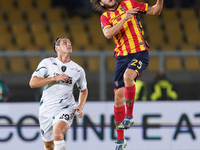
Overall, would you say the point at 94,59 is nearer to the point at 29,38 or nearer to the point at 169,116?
the point at 169,116

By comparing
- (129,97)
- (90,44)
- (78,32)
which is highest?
(78,32)

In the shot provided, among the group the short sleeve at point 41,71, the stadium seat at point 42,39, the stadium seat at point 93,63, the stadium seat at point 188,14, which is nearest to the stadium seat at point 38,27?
the stadium seat at point 42,39

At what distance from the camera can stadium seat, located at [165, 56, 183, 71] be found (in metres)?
8.89

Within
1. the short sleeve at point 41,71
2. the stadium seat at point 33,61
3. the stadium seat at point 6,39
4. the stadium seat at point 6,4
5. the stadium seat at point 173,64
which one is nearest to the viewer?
the short sleeve at point 41,71

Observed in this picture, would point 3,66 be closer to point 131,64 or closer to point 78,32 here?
point 78,32

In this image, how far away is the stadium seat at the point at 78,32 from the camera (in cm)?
1139

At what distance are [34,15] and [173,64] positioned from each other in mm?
4824

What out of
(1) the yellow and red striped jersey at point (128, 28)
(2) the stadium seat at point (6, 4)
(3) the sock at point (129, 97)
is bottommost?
(3) the sock at point (129, 97)

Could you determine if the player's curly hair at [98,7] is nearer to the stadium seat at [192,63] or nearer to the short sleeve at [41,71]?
the short sleeve at [41,71]

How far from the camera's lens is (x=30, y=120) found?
7473mm

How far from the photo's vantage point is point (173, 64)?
30.2 ft

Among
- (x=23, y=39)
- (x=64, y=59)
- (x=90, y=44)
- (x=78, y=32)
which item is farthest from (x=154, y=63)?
(x=23, y=39)

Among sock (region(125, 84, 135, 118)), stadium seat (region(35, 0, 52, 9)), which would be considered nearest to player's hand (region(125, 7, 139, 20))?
sock (region(125, 84, 135, 118))

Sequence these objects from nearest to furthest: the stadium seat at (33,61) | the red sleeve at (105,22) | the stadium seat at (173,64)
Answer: the red sleeve at (105,22) → the stadium seat at (33,61) → the stadium seat at (173,64)
